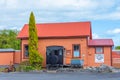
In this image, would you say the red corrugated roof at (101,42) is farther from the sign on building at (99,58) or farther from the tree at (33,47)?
the tree at (33,47)

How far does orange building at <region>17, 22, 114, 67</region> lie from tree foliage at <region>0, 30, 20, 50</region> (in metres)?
27.1

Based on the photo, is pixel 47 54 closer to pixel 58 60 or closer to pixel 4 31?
pixel 58 60

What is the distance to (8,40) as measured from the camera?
7081cm

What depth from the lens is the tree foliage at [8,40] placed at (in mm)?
69594

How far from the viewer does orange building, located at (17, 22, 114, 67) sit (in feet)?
132

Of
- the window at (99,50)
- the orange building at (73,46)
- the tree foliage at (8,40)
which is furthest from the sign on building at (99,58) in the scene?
the tree foliage at (8,40)

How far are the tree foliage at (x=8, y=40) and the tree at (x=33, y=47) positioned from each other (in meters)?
28.1

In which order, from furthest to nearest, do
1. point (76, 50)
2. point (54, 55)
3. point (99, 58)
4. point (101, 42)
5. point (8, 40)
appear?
point (8, 40) < point (101, 42) < point (76, 50) < point (99, 58) < point (54, 55)

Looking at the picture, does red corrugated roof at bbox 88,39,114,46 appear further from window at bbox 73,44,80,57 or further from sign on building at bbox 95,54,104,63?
window at bbox 73,44,80,57

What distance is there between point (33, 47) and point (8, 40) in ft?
103

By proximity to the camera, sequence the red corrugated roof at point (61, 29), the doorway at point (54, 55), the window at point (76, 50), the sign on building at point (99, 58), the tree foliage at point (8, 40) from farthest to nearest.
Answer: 1. the tree foliage at point (8, 40)
2. the red corrugated roof at point (61, 29)
3. the window at point (76, 50)
4. the sign on building at point (99, 58)
5. the doorway at point (54, 55)

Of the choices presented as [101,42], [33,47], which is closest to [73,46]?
[101,42]

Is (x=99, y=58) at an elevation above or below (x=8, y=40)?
below

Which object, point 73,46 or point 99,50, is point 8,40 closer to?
point 73,46
